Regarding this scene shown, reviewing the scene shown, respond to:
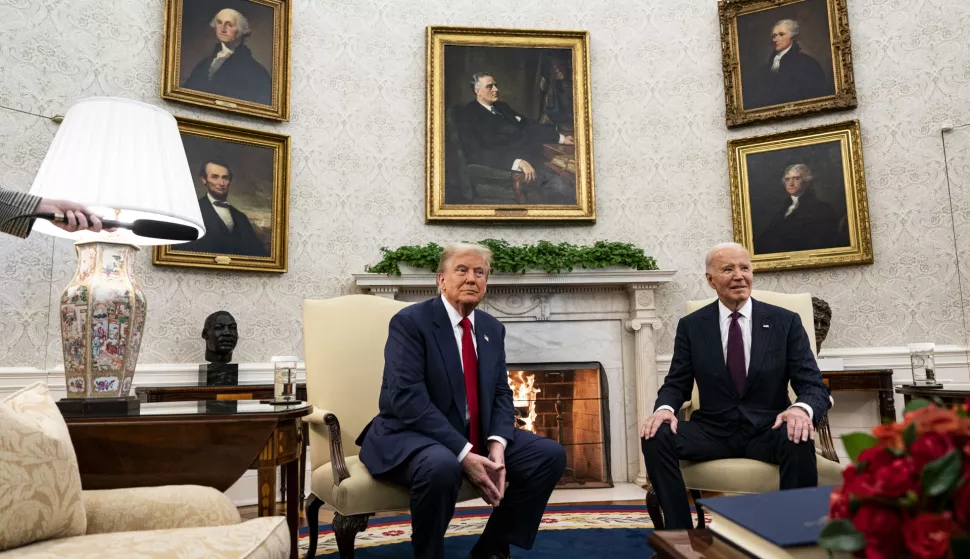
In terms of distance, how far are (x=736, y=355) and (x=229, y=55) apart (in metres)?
4.42

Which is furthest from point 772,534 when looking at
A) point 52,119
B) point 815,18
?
point 815,18

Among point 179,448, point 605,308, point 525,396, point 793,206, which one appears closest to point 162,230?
point 179,448

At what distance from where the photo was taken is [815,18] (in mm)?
5219

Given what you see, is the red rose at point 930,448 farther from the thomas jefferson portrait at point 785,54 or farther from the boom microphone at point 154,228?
the thomas jefferson portrait at point 785,54

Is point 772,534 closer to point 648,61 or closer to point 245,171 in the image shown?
point 245,171

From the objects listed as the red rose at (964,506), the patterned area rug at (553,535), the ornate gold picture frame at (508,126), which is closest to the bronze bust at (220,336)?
the patterned area rug at (553,535)

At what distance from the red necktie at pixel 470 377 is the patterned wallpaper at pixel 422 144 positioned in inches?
101

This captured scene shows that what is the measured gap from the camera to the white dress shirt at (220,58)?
486 centimetres

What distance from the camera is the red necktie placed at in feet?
8.52

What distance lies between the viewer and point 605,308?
511cm

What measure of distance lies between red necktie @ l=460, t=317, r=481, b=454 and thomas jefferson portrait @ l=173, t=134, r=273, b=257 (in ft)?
9.03

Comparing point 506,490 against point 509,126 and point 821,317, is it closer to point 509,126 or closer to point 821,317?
point 821,317

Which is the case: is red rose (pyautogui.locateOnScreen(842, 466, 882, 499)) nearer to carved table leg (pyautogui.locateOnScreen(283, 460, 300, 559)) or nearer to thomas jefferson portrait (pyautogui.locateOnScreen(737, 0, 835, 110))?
carved table leg (pyautogui.locateOnScreen(283, 460, 300, 559))

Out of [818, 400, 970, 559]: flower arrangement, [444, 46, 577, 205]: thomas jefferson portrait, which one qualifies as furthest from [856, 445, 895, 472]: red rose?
[444, 46, 577, 205]: thomas jefferson portrait
